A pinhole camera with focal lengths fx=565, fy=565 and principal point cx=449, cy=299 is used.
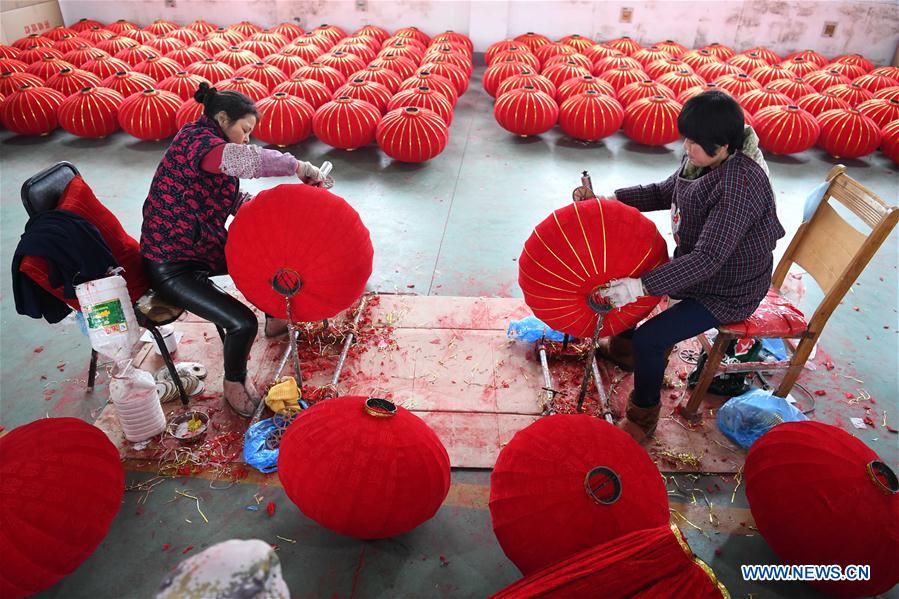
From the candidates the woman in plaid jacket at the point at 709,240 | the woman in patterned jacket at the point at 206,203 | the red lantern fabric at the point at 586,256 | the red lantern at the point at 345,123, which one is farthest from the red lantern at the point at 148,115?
the woman in plaid jacket at the point at 709,240

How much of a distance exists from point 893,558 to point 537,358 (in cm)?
176

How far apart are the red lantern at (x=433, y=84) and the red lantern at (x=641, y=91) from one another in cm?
209

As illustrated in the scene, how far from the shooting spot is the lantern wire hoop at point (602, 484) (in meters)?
1.78

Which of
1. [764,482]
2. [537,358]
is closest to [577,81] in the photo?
[537,358]

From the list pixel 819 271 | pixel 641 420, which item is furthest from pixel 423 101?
pixel 641 420

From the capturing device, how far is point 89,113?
6.16 meters

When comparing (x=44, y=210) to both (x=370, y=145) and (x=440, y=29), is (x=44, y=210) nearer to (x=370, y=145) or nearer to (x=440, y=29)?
(x=370, y=145)

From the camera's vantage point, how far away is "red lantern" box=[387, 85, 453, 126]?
245 inches

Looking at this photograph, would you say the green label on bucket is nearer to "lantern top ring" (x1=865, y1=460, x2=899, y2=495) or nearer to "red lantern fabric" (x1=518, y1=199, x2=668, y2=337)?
"red lantern fabric" (x1=518, y1=199, x2=668, y2=337)

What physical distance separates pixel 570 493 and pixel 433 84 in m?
5.97

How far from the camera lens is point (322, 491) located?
1982mm

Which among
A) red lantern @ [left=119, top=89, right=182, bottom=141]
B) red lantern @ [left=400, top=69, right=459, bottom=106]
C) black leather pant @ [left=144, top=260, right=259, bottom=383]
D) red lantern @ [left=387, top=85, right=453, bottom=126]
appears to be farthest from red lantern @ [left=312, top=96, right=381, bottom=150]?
black leather pant @ [left=144, top=260, right=259, bottom=383]

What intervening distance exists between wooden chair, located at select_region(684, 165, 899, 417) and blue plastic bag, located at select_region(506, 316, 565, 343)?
819 millimetres

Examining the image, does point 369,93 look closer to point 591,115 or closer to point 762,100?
point 591,115
